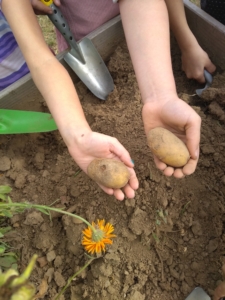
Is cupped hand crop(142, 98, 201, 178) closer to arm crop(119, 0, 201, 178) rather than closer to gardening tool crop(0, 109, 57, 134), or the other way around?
arm crop(119, 0, 201, 178)

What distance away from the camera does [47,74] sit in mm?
1199

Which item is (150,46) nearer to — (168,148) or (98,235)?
(168,148)

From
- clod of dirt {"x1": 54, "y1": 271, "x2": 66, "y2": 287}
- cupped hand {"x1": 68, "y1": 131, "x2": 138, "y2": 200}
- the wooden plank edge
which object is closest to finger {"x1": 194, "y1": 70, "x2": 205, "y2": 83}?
the wooden plank edge

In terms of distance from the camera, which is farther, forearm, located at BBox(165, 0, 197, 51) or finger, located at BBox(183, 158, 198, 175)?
forearm, located at BBox(165, 0, 197, 51)

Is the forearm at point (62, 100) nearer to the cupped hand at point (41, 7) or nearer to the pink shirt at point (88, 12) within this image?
the cupped hand at point (41, 7)

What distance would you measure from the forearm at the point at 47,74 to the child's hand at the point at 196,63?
2.02 ft

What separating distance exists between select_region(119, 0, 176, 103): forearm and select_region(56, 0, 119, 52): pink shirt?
0.37 metres

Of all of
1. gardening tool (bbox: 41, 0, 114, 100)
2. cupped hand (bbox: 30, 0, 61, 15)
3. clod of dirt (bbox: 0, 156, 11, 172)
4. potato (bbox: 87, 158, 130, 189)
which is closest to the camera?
potato (bbox: 87, 158, 130, 189)

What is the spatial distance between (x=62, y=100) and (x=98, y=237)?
0.49 m

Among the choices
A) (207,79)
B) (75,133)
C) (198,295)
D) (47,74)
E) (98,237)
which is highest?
(47,74)

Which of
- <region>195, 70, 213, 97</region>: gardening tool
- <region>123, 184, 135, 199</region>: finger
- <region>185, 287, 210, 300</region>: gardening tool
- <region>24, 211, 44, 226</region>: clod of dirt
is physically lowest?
<region>185, 287, 210, 300</region>: gardening tool

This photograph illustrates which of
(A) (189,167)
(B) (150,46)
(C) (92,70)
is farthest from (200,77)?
(A) (189,167)

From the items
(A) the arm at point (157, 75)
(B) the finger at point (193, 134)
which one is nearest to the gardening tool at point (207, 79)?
(A) the arm at point (157, 75)

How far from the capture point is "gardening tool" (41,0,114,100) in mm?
1554
